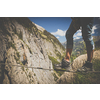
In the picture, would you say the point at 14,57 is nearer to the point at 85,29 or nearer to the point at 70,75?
the point at 70,75

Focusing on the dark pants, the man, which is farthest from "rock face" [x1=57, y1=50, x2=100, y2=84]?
the dark pants

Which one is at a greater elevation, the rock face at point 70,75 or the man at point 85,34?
the man at point 85,34

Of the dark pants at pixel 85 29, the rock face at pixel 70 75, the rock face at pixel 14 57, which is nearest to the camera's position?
the dark pants at pixel 85 29

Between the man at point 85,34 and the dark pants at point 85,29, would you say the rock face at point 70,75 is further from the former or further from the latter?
the dark pants at point 85,29

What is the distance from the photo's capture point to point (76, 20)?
1862mm

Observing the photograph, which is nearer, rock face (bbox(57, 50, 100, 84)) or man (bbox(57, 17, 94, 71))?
man (bbox(57, 17, 94, 71))

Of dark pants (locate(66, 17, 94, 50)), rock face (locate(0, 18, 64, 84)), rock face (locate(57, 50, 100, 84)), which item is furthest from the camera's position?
rock face (locate(0, 18, 64, 84))

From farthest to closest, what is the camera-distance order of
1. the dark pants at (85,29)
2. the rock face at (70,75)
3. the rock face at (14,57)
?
the rock face at (14,57), the rock face at (70,75), the dark pants at (85,29)

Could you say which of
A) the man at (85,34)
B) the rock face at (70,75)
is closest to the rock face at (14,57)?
the man at (85,34)

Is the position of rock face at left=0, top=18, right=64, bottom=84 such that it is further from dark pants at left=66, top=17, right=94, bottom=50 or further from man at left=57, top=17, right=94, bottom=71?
dark pants at left=66, top=17, right=94, bottom=50

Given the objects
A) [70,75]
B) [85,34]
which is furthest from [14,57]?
[85,34]

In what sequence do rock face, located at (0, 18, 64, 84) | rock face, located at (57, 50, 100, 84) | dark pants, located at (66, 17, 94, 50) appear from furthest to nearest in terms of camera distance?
rock face, located at (0, 18, 64, 84), rock face, located at (57, 50, 100, 84), dark pants, located at (66, 17, 94, 50)

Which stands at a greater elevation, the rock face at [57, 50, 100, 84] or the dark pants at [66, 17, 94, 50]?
the dark pants at [66, 17, 94, 50]

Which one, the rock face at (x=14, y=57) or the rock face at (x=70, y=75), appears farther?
the rock face at (x=14, y=57)
